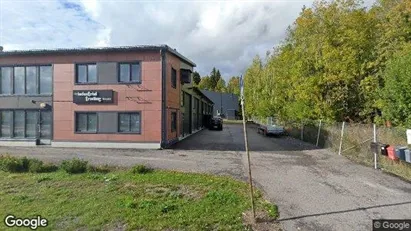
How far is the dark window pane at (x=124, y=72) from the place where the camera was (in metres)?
18.7

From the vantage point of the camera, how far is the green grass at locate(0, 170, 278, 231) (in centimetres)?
657

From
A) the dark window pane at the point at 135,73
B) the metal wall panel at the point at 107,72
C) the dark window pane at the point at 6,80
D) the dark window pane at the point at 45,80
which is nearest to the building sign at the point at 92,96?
the metal wall panel at the point at 107,72

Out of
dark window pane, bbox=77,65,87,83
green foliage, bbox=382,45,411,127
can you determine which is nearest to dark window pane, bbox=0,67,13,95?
dark window pane, bbox=77,65,87,83

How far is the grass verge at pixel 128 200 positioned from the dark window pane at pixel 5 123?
1063 cm

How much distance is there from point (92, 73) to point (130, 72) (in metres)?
2.61

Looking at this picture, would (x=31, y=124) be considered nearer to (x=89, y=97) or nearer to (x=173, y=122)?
(x=89, y=97)

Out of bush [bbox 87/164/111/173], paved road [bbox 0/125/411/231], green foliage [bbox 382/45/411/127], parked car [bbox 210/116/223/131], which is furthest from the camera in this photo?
parked car [bbox 210/116/223/131]

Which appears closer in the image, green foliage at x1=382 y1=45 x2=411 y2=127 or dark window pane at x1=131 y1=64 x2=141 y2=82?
green foliage at x1=382 y1=45 x2=411 y2=127

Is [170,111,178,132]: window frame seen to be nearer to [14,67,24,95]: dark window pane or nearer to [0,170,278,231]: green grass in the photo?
[0,170,278,231]: green grass

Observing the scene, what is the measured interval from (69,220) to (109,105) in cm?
1254

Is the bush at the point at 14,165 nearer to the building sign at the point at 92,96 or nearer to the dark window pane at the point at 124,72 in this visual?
the building sign at the point at 92,96

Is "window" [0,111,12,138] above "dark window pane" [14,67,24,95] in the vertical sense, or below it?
below

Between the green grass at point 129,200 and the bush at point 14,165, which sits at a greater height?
the bush at point 14,165

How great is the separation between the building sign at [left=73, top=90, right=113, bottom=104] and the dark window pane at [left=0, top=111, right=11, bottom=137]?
5.20m
